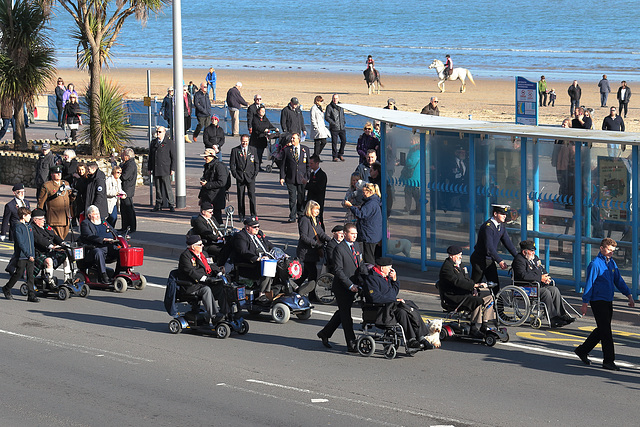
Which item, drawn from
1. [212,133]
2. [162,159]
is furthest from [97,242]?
[212,133]

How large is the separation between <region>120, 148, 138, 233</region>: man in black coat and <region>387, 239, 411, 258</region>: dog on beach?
222 inches

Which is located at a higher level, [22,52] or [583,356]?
[22,52]

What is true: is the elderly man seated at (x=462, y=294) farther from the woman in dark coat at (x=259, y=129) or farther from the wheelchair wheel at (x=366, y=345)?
the woman in dark coat at (x=259, y=129)

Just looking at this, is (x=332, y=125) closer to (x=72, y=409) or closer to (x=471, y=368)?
(x=471, y=368)

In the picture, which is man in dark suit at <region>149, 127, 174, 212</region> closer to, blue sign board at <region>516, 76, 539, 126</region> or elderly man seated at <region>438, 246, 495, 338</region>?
blue sign board at <region>516, 76, 539, 126</region>

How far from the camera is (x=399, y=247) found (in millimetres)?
17188

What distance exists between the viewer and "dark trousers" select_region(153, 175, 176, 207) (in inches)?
880

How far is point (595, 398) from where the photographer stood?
1035 cm

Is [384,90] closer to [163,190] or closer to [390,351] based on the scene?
[163,190]

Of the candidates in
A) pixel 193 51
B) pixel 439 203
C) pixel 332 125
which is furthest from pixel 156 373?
pixel 193 51

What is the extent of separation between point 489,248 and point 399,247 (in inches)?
137

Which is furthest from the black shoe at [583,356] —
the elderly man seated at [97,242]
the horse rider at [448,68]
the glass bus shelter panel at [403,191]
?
the horse rider at [448,68]

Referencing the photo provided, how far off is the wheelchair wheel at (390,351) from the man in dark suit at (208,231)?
14.9ft

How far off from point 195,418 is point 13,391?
2309mm
